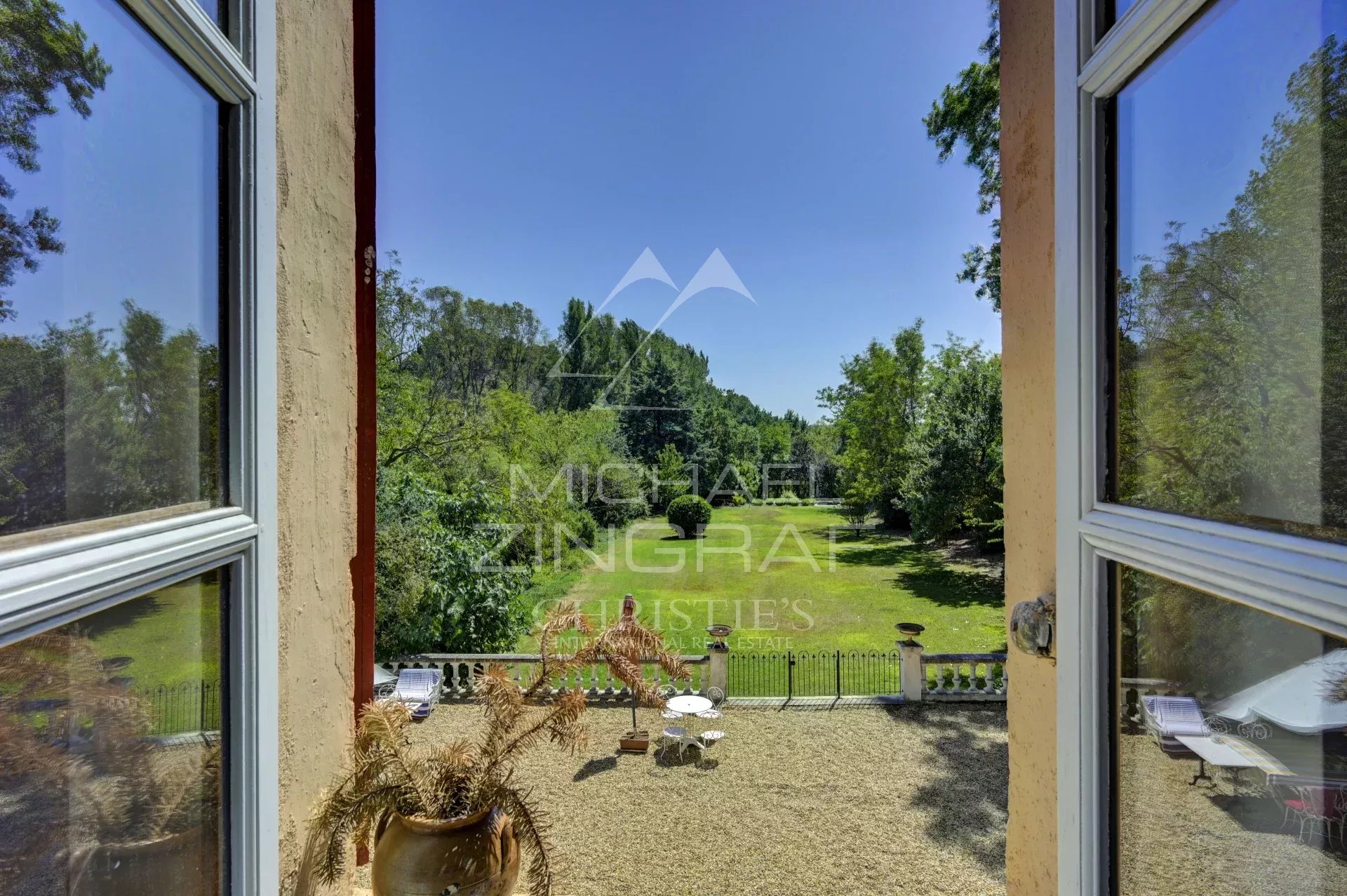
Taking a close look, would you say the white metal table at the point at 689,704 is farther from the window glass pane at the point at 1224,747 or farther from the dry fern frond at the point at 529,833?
the window glass pane at the point at 1224,747

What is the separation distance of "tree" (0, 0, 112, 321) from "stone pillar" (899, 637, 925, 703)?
9.04 metres

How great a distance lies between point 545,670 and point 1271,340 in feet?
6.28

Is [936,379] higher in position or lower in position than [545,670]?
higher

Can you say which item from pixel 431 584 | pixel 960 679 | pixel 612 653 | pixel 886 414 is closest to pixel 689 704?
pixel 960 679

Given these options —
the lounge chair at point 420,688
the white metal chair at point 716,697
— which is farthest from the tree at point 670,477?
the lounge chair at point 420,688

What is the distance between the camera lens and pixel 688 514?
1745 cm

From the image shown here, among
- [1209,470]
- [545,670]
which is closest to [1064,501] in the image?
[1209,470]

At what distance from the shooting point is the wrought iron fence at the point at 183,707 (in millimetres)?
788

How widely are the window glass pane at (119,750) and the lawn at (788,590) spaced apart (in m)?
8.00

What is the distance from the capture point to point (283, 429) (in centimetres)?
117

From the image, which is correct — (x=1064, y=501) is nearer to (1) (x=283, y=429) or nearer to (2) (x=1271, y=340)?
(2) (x=1271, y=340)

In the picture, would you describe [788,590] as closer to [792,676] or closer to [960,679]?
[792,676]

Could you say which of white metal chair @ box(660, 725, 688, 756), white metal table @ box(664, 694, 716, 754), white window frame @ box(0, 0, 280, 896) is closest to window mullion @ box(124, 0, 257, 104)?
white window frame @ box(0, 0, 280, 896)

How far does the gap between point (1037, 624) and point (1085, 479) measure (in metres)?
0.37
